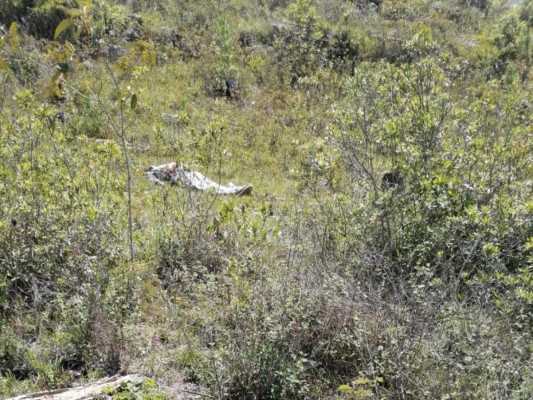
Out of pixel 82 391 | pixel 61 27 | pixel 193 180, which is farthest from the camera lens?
pixel 193 180

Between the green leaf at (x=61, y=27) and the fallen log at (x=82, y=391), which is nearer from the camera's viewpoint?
the green leaf at (x=61, y=27)

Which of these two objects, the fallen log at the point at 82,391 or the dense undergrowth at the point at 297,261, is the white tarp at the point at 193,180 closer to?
the dense undergrowth at the point at 297,261

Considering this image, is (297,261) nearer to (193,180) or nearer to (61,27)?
(61,27)

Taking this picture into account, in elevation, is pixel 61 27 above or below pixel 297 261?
above

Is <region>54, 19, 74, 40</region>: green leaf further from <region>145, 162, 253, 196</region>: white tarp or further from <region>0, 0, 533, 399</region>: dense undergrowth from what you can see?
<region>145, 162, 253, 196</region>: white tarp

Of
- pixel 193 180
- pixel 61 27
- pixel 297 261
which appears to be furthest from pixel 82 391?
pixel 193 180

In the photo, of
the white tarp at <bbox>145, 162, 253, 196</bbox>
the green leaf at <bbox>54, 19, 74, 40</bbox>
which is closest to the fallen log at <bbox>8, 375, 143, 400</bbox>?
the green leaf at <bbox>54, 19, 74, 40</bbox>

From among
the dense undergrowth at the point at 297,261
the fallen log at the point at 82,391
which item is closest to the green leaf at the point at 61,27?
the dense undergrowth at the point at 297,261

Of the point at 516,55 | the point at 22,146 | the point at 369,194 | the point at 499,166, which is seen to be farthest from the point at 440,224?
the point at 516,55

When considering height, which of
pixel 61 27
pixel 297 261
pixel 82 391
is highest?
pixel 61 27

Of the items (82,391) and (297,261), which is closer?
(82,391)

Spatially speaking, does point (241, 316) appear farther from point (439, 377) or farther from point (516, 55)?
point (516, 55)

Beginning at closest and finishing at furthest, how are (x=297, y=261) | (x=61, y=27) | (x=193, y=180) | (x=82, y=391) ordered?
1. (x=61, y=27)
2. (x=82, y=391)
3. (x=297, y=261)
4. (x=193, y=180)

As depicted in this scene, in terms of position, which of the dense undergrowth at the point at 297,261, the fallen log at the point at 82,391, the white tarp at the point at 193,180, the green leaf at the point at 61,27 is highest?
the green leaf at the point at 61,27
